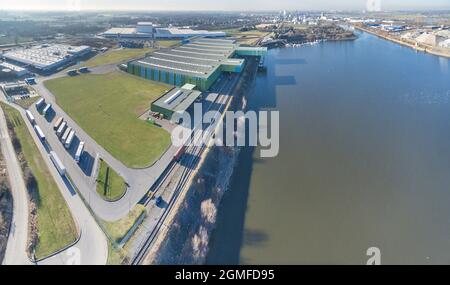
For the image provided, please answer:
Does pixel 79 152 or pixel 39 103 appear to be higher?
pixel 39 103

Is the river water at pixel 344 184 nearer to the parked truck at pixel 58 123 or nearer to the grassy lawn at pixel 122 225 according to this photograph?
the grassy lawn at pixel 122 225

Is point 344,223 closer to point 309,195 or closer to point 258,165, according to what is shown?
point 309,195

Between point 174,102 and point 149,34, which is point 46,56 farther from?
point 149,34

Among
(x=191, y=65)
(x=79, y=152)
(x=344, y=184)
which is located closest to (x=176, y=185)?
(x=79, y=152)

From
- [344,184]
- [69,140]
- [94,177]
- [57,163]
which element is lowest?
[344,184]

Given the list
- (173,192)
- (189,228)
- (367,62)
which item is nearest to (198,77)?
(173,192)

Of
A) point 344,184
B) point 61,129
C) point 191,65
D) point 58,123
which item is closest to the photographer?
point 344,184
